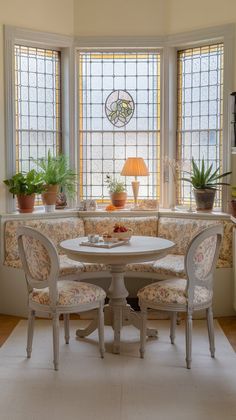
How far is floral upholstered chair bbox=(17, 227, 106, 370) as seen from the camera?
4230mm

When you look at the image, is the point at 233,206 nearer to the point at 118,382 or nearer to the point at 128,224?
the point at 128,224

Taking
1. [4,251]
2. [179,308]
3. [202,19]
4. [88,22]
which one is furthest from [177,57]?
[179,308]

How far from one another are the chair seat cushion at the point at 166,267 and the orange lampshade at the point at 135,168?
970mm

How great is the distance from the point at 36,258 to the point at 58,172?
1984 mm

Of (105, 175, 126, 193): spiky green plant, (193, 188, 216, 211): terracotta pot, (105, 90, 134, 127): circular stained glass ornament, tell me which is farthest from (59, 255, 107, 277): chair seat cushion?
(105, 90, 134, 127): circular stained glass ornament

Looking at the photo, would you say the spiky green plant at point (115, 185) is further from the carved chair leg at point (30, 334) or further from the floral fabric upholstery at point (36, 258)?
the carved chair leg at point (30, 334)

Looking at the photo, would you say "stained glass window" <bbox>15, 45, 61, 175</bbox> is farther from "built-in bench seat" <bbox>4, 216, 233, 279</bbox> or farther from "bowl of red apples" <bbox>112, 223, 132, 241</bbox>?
"bowl of red apples" <bbox>112, 223, 132, 241</bbox>

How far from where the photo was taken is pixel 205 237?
425cm

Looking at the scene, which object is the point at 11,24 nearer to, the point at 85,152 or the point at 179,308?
the point at 85,152

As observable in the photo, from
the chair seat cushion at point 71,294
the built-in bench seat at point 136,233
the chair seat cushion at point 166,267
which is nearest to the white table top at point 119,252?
the chair seat cushion at point 71,294

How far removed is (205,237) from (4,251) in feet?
7.50

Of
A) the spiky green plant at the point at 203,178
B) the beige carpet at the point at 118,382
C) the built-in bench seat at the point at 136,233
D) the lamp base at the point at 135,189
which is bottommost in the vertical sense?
the beige carpet at the point at 118,382

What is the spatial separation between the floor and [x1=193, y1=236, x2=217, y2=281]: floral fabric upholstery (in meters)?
0.74

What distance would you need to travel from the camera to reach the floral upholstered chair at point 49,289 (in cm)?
423
